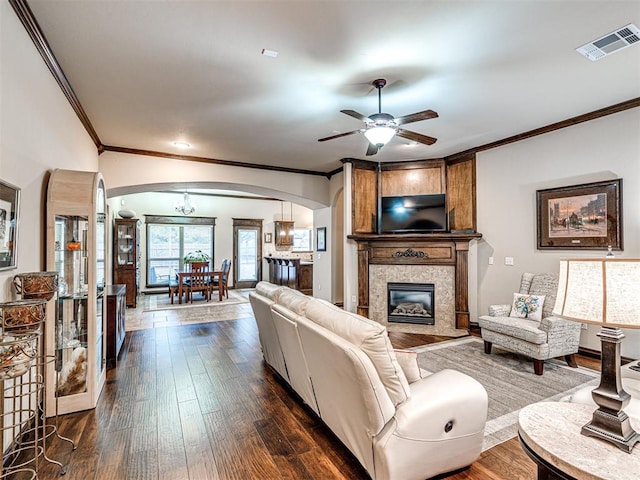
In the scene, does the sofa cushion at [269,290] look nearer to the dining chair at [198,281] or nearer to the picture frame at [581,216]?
the picture frame at [581,216]

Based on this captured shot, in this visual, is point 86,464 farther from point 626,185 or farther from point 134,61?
point 626,185

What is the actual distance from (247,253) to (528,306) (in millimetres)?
8163

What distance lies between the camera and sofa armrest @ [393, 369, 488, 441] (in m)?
1.70

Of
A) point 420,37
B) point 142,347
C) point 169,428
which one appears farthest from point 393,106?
point 142,347

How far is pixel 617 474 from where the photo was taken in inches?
41.0

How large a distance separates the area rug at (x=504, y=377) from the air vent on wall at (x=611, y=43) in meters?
2.90

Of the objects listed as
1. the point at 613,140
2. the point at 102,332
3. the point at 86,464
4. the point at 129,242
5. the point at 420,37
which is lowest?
the point at 86,464

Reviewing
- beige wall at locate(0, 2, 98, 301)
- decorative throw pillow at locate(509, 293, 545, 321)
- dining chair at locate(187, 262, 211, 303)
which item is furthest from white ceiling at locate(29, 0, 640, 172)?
dining chair at locate(187, 262, 211, 303)

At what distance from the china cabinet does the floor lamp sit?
312 inches

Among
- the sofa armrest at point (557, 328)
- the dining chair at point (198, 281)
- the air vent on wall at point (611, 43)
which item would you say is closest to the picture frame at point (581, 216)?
the sofa armrest at point (557, 328)

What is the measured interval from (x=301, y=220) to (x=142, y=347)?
7.20 meters

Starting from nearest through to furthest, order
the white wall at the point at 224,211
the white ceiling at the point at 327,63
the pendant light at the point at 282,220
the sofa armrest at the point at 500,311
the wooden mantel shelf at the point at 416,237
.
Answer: the white ceiling at the point at 327,63 < the sofa armrest at the point at 500,311 < the wooden mantel shelf at the point at 416,237 < the white wall at the point at 224,211 < the pendant light at the point at 282,220

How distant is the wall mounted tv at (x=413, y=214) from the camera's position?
18.3 feet

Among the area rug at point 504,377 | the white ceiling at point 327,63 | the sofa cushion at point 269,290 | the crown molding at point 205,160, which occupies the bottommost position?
the area rug at point 504,377
